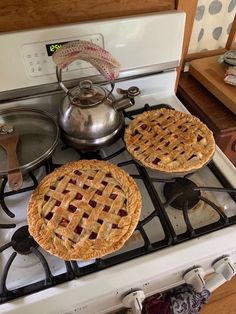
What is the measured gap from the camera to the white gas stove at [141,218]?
0.46 m

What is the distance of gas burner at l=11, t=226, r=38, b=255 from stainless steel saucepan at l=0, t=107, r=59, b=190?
0.09 m

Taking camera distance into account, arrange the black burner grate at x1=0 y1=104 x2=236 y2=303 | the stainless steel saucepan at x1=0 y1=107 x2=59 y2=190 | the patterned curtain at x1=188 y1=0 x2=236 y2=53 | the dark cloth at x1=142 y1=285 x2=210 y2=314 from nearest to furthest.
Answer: the black burner grate at x1=0 y1=104 x2=236 y2=303, the stainless steel saucepan at x1=0 y1=107 x2=59 y2=190, the dark cloth at x1=142 y1=285 x2=210 y2=314, the patterned curtain at x1=188 y1=0 x2=236 y2=53

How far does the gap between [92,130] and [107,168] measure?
3.5 inches

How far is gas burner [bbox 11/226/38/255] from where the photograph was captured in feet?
1.59

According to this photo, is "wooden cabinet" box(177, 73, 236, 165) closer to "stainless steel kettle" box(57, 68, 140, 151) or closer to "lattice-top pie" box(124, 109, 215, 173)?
"lattice-top pie" box(124, 109, 215, 173)

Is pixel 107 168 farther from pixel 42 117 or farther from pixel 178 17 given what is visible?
pixel 178 17

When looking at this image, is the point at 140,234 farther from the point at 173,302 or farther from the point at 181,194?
the point at 173,302

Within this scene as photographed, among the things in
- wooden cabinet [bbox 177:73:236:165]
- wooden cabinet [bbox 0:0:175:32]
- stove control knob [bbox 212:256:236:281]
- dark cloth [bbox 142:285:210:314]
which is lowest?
dark cloth [bbox 142:285:210:314]

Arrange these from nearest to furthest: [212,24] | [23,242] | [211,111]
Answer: [23,242]
[211,111]
[212,24]

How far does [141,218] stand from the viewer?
55 cm

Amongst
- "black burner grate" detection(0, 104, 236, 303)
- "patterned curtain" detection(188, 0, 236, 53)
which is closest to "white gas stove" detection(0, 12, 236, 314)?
"black burner grate" detection(0, 104, 236, 303)

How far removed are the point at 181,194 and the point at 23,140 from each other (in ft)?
1.22

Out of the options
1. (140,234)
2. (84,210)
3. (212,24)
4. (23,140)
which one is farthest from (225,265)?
(212,24)

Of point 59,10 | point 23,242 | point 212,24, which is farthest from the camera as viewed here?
point 212,24
